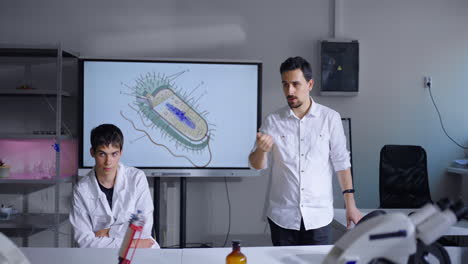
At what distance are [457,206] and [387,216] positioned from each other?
13 centimetres

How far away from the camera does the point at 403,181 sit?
3.28 m

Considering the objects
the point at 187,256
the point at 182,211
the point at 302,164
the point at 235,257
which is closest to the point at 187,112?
the point at 182,211

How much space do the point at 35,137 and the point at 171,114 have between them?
107 centimetres

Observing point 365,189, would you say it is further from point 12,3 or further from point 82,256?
point 12,3

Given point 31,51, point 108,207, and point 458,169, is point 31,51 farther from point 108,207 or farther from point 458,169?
point 458,169

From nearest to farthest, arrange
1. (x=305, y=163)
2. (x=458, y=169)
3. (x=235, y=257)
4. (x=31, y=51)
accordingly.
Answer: (x=235, y=257) < (x=305, y=163) < (x=31, y=51) < (x=458, y=169)

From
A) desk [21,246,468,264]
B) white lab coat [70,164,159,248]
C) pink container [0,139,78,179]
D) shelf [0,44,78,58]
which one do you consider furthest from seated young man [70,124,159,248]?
pink container [0,139,78,179]

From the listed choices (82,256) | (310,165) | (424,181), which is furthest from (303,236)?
(424,181)

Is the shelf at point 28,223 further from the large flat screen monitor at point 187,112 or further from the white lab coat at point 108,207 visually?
the white lab coat at point 108,207

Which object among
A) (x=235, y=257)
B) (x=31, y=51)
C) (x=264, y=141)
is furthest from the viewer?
(x=31, y=51)

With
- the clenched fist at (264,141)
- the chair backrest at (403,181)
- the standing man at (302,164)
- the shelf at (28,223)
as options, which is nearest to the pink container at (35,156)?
the shelf at (28,223)

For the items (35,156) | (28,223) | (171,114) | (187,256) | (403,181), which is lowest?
(28,223)

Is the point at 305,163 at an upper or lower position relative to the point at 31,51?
lower

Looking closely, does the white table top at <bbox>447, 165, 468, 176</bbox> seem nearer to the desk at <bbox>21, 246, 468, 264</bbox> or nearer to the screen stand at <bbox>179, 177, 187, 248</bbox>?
the desk at <bbox>21, 246, 468, 264</bbox>
